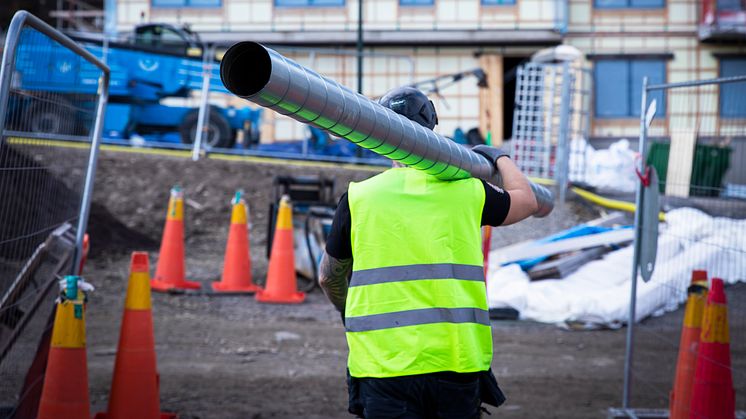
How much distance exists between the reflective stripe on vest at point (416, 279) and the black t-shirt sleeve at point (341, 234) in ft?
0.12

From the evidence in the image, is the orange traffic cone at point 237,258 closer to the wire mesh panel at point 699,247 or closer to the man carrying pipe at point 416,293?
the wire mesh panel at point 699,247

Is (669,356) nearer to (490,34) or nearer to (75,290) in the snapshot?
(75,290)

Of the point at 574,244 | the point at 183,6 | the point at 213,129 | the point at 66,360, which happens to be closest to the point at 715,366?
the point at 66,360

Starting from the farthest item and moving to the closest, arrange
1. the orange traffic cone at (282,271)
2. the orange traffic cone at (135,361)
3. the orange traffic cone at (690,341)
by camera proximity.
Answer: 1. the orange traffic cone at (282,271)
2. the orange traffic cone at (690,341)
3. the orange traffic cone at (135,361)

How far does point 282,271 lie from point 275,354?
2.31 m

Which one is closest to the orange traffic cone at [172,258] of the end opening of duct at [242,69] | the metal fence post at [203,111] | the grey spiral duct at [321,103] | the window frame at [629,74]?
the metal fence post at [203,111]

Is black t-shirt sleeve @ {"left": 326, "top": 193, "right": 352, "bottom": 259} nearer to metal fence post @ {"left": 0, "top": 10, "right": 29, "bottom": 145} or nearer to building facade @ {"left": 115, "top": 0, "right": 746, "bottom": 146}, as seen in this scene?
metal fence post @ {"left": 0, "top": 10, "right": 29, "bottom": 145}

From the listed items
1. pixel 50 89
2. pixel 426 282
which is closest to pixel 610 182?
pixel 50 89

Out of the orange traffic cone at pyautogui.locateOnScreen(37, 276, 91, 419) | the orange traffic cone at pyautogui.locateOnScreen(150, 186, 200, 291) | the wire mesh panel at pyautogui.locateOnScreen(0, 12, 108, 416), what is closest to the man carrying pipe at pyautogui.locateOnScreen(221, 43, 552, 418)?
the wire mesh panel at pyautogui.locateOnScreen(0, 12, 108, 416)

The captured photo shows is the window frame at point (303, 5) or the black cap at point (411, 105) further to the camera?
the window frame at point (303, 5)

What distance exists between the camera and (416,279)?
309 centimetres

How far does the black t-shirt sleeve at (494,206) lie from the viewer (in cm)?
323

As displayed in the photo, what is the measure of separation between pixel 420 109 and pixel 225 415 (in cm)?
331

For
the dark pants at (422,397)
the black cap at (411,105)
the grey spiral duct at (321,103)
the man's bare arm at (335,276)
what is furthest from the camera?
the man's bare arm at (335,276)
